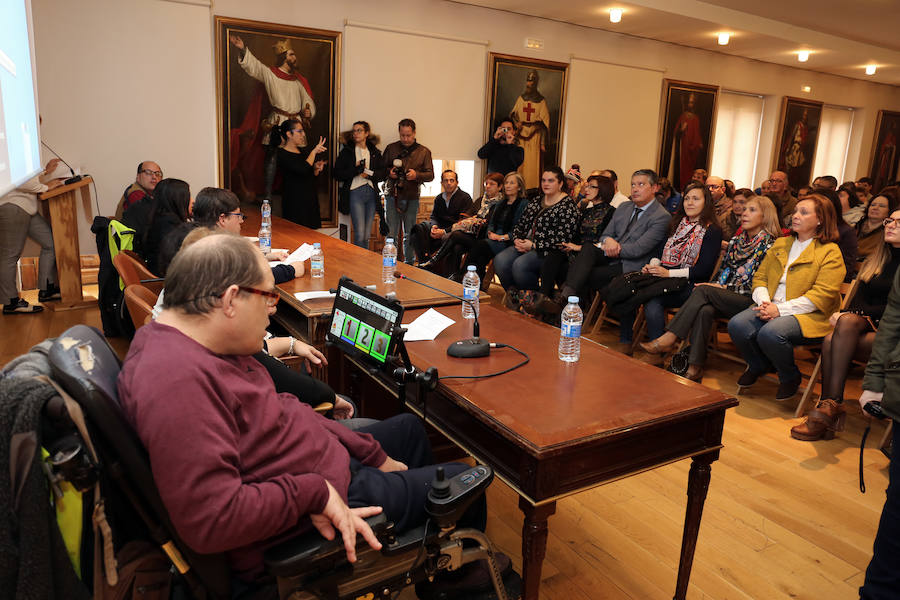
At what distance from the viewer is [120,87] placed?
583 centimetres

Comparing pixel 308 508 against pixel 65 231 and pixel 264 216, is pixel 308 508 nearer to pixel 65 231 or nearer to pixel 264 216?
pixel 264 216

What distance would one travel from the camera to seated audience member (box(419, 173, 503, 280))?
584 centimetres

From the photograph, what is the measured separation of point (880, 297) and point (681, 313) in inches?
42.7

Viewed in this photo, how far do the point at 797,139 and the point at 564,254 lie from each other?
827cm

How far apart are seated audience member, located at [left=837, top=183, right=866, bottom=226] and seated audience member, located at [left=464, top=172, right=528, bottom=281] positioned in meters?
2.96

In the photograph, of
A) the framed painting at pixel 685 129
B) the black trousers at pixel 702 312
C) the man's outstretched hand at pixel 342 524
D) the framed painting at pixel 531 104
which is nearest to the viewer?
the man's outstretched hand at pixel 342 524

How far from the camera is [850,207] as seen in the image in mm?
6660

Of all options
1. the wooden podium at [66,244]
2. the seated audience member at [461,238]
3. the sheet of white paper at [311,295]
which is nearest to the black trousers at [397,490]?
the sheet of white paper at [311,295]

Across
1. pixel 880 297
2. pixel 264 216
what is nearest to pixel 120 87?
pixel 264 216

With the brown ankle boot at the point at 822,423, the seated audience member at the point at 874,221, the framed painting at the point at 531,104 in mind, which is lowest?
the brown ankle boot at the point at 822,423

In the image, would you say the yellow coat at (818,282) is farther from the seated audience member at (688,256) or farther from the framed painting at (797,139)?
the framed painting at (797,139)

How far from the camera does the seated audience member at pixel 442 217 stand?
244 inches

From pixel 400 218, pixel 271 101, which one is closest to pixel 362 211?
pixel 400 218

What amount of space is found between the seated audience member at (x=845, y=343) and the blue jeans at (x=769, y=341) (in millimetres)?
179
